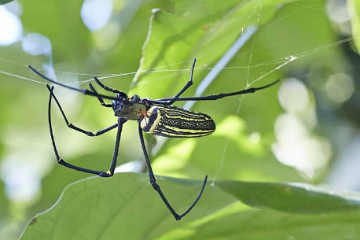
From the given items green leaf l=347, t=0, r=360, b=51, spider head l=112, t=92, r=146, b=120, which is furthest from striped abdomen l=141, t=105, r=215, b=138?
green leaf l=347, t=0, r=360, b=51

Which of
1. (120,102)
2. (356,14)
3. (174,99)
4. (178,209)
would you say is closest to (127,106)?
(120,102)

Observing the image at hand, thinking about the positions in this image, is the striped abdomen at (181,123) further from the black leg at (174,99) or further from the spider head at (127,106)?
the spider head at (127,106)

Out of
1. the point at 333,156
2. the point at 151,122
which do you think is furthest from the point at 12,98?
the point at 333,156

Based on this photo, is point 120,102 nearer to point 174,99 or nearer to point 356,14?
point 174,99

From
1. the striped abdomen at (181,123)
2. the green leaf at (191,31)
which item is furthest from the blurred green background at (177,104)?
the striped abdomen at (181,123)

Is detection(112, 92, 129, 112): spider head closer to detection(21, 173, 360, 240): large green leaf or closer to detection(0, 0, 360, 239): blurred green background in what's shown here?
detection(0, 0, 360, 239): blurred green background

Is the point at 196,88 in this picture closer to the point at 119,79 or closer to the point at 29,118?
the point at 119,79
